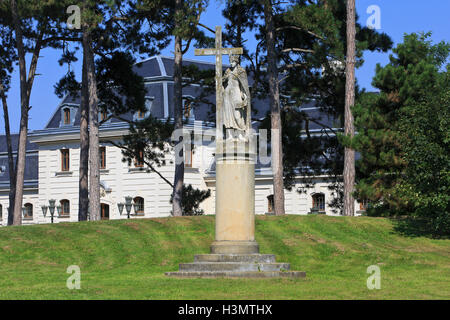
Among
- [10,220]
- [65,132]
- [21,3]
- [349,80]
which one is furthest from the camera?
[65,132]

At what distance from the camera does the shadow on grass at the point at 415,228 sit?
968 inches

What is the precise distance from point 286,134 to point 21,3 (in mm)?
11912

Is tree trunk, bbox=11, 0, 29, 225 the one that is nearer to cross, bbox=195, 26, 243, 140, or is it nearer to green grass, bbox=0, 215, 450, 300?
green grass, bbox=0, 215, 450, 300

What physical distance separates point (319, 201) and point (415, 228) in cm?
2435

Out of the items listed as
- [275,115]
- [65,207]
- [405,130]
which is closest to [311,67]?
[275,115]

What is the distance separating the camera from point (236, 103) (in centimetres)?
1745

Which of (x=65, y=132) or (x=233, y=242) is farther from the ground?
(x=65, y=132)

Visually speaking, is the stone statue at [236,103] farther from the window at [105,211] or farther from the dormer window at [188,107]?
the window at [105,211]

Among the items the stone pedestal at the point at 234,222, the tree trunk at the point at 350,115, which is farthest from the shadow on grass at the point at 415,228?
the stone pedestal at the point at 234,222

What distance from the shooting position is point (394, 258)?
20984 mm

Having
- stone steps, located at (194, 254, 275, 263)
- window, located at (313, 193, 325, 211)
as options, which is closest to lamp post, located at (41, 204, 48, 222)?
window, located at (313, 193, 325, 211)

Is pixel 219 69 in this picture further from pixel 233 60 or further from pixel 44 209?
pixel 44 209
